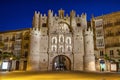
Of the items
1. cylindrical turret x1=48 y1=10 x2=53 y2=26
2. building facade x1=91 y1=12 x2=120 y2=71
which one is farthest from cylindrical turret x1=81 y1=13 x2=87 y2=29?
cylindrical turret x1=48 y1=10 x2=53 y2=26

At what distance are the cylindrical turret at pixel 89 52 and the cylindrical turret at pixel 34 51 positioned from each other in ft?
57.6

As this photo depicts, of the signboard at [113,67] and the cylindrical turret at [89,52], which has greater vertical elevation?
the cylindrical turret at [89,52]

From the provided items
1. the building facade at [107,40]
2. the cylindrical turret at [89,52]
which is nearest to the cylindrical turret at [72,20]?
the cylindrical turret at [89,52]

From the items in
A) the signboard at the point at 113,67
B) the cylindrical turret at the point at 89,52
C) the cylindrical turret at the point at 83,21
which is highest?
the cylindrical turret at the point at 83,21

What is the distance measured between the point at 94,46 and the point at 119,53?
33.4 ft

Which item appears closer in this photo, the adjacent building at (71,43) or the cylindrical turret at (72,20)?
the adjacent building at (71,43)

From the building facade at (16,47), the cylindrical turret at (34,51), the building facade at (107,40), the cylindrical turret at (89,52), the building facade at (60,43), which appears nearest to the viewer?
the building facade at (107,40)

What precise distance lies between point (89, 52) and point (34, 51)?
65.5ft

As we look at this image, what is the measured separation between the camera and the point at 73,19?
59.6 meters

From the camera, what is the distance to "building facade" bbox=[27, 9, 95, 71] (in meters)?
54.7

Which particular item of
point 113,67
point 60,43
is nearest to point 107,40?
point 113,67

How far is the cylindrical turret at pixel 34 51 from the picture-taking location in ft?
177

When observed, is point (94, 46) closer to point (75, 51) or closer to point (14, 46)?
point (75, 51)

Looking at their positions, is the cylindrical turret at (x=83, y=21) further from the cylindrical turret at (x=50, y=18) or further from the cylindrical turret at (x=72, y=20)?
the cylindrical turret at (x=50, y=18)
